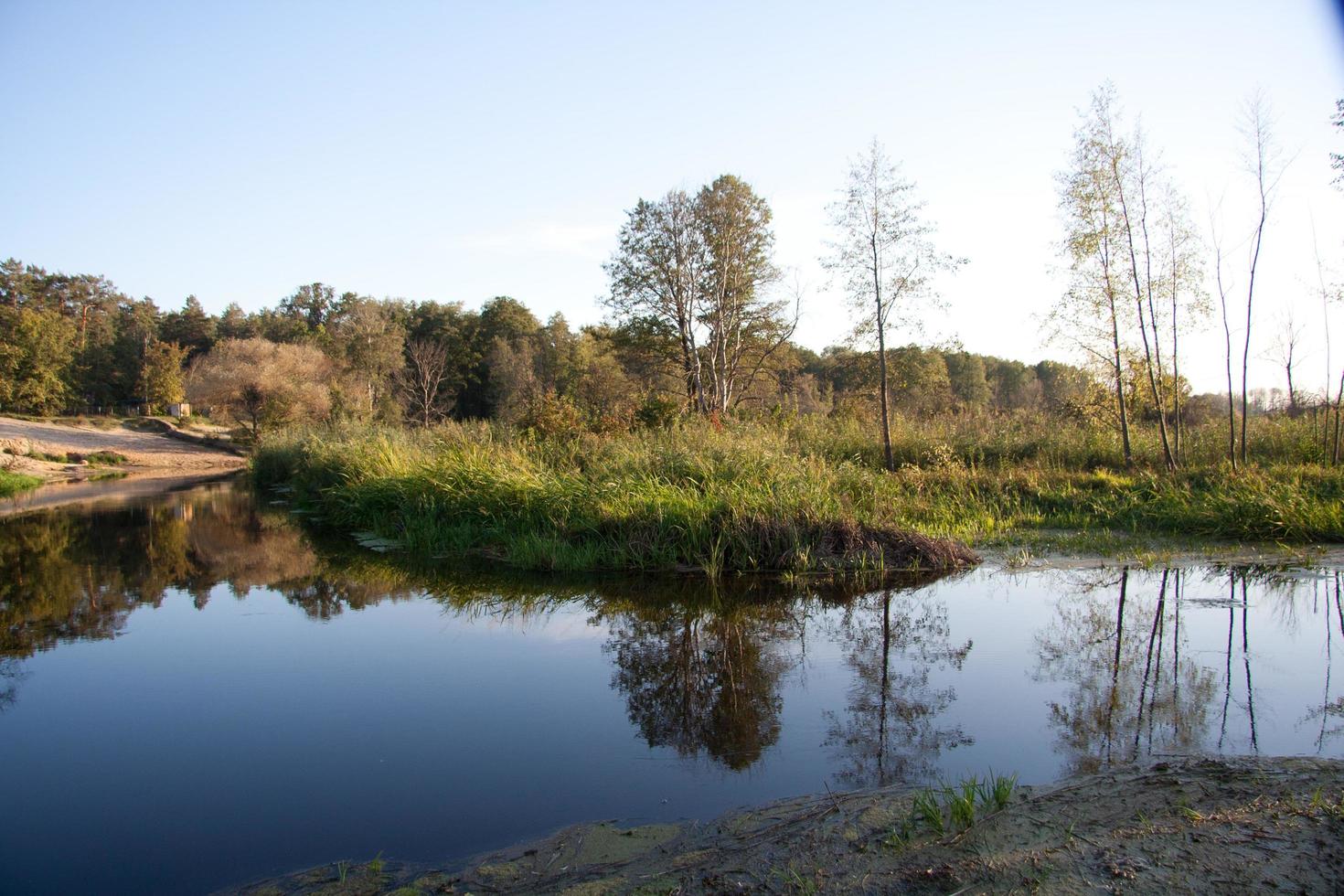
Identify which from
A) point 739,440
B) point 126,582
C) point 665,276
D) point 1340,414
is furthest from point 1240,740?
point 665,276

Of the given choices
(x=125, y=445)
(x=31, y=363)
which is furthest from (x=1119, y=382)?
(x=31, y=363)

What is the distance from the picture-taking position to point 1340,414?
13672 millimetres

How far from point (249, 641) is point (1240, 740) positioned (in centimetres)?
790

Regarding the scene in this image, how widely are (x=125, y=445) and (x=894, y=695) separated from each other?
44073mm

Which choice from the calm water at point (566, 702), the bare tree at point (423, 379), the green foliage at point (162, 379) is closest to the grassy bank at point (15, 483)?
the calm water at point (566, 702)

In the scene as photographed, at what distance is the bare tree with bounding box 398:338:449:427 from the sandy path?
10.7 m

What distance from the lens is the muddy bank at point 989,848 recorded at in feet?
8.63

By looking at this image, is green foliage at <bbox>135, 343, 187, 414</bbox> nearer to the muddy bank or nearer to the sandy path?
the sandy path

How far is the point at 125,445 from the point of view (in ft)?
125

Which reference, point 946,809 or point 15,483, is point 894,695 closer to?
point 946,809

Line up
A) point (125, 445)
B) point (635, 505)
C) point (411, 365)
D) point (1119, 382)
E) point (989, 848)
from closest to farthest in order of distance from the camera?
point (989, 848) < point (635, 505) < point (1119, 382) < point (125, 445) < point (411, 365)

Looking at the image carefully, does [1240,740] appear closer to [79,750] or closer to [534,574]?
[79,750]

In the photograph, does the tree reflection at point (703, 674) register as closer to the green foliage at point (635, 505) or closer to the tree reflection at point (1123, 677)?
the green foliage at point (635, 505)

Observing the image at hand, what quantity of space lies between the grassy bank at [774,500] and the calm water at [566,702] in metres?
0.93
